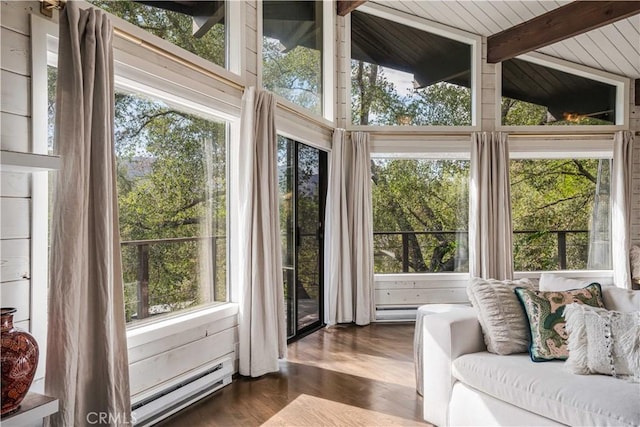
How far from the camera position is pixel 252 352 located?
319 centimetres

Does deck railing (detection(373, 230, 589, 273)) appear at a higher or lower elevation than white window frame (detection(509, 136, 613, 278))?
lower

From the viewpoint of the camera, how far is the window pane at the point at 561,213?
5.51 metres

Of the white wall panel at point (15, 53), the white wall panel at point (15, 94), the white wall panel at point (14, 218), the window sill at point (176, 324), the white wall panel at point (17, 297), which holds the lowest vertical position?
the window sill at point (176, 324)

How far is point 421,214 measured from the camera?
5.37 metres

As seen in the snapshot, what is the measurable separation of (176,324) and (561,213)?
5.06 metres

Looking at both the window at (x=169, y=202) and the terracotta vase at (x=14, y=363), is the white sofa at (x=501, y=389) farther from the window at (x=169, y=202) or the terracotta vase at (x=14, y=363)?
the terracotta vase at (x=14, y=363)

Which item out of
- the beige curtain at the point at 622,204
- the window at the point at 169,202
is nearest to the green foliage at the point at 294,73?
the window at the point at 169,202

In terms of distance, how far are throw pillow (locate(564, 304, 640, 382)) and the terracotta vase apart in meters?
2.23

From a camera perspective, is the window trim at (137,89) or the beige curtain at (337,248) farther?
the beige curtain at (337,248)

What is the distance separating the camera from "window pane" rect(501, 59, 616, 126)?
5.39 meters

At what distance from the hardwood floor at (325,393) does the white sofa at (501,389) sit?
0.37m

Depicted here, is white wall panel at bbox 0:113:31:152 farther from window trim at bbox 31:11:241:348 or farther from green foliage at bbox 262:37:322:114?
green foliage at bbox 262:37:322:114

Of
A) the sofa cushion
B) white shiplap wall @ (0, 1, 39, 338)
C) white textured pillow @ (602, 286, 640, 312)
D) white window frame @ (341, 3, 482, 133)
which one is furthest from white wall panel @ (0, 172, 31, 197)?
white window frame @ (341, 3, 482, 133)

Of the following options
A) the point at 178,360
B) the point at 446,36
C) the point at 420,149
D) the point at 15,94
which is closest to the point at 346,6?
the point at 446,36
